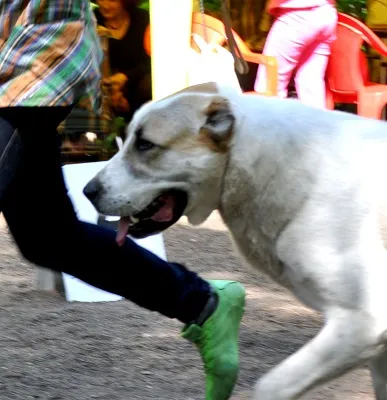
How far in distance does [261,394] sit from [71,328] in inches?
70.0


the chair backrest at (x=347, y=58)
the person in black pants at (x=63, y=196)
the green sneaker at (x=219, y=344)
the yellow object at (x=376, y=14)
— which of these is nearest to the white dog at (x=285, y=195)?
the person in black pants at (x=63, y=196)

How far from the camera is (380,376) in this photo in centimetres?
337

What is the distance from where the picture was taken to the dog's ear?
3.08 metres

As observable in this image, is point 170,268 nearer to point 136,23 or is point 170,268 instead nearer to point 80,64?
point 80,64

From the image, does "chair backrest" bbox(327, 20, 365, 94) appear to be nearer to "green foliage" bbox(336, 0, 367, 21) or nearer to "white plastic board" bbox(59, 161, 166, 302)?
"green foliage" bbox(336, 0, 367, 21)

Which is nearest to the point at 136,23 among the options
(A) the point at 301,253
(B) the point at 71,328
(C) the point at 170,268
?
(B) the point at 71,328

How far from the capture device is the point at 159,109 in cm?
318

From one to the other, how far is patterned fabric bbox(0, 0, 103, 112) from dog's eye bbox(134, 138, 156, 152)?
31 centimetres

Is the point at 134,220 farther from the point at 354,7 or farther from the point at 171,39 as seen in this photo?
the point at 354,7

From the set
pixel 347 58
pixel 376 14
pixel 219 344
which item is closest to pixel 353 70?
pixel 347 58

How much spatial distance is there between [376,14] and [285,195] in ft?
21.3

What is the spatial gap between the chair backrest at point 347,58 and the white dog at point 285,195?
4.98m

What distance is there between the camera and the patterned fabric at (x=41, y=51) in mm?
3268

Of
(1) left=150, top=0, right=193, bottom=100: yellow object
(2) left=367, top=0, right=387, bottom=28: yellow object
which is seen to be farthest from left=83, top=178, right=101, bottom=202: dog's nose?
(2) left=367, top=0, right=387, bottom=28: yellow object
